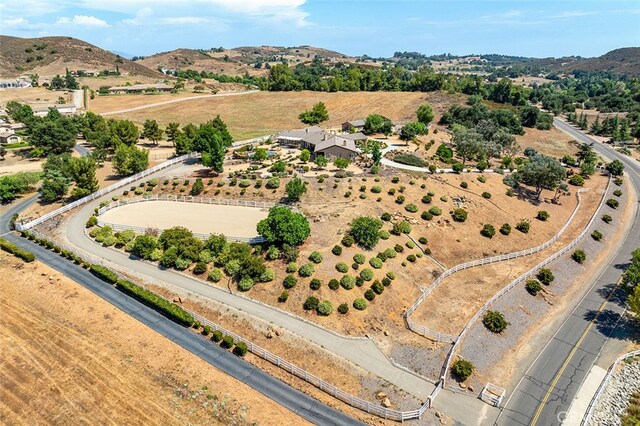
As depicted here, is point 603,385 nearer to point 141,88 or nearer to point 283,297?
point 283,297

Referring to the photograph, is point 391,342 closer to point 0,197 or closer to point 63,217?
point 63,217

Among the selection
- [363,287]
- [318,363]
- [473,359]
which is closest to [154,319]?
[318,363]

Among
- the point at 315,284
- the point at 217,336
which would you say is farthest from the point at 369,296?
the point at 217,336

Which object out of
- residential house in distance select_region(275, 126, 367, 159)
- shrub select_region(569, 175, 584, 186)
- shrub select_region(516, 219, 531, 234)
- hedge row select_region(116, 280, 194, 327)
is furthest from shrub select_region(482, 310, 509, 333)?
shrub select_region(569, 175, 584, 186)

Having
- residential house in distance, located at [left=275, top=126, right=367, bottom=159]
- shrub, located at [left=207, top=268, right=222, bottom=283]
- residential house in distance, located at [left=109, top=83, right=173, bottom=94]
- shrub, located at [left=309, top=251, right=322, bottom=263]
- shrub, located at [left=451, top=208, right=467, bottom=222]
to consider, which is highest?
residential house in distance, located at [left=109, top=83, right=173, bottom=94]

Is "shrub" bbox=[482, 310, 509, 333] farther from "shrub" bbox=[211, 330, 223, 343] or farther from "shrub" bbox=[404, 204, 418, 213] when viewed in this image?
"shrub" bbox=[211, 330, 223, 343]
